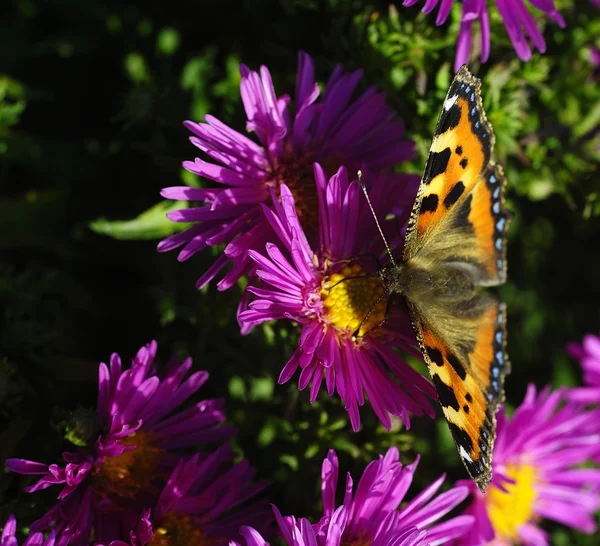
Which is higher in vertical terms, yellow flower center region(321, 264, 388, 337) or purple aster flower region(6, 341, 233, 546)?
yellow flower center region(321, 264, 388, 337)

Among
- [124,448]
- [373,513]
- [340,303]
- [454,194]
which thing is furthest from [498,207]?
[124,448]

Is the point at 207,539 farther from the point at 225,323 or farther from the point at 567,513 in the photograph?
the point at 567,513

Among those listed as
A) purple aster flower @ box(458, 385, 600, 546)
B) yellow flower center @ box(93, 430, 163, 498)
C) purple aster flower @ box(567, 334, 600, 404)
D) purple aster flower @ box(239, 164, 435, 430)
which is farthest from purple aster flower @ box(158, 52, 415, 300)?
purple aster flower @ box(567, 334, 600, 404)

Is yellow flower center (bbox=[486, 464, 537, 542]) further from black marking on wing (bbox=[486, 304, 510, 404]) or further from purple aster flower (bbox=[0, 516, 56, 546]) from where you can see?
purple aster flower (bbox=[0, 516, 56, 546])

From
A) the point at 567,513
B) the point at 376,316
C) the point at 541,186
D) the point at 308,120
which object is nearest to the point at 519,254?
the point at 541,186

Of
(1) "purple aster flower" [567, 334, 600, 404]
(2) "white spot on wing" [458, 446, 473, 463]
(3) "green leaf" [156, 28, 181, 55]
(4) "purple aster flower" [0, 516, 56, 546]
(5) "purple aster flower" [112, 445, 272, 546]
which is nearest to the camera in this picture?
(4) "purple aster flower" [0, 516, 56, 546]

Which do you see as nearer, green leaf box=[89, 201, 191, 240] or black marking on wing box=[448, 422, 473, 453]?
black marking on wing box=[448, 422, 473, 453]

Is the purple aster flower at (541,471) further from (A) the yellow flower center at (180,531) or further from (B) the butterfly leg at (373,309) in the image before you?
(A) the yellow flower center at (180,531)
